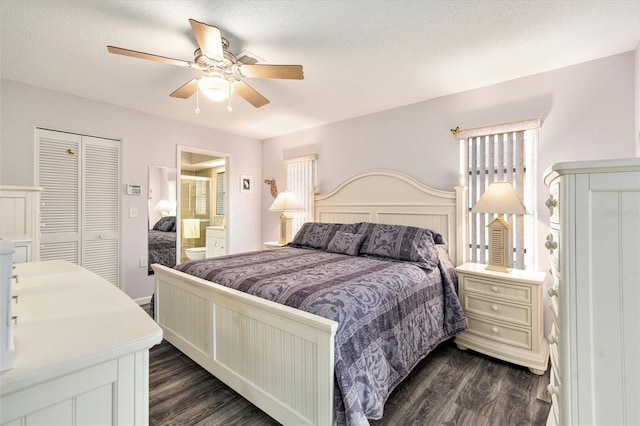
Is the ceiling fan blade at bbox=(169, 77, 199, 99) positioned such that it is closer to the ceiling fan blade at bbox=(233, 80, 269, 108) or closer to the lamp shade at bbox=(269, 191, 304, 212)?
the ceiling fan blade at bbox=(233, 80, 269, 108)

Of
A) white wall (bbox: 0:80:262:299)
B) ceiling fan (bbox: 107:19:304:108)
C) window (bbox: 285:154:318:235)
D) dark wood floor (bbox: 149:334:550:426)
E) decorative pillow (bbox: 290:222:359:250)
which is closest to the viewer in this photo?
dark wood floor (bbox: 149:334:550:426)

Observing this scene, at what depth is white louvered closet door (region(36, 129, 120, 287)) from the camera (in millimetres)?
3100

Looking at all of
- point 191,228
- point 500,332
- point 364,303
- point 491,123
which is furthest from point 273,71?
point 191,228

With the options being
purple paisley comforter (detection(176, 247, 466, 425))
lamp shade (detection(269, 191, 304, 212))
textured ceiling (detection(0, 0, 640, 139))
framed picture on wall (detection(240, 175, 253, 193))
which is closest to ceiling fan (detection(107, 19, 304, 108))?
textured ceiling (detection(0, 0, 640, 139))

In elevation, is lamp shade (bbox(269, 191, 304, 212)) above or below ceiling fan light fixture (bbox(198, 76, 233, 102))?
below

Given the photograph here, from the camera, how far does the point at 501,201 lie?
8.07ft

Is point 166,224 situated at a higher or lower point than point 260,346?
higher

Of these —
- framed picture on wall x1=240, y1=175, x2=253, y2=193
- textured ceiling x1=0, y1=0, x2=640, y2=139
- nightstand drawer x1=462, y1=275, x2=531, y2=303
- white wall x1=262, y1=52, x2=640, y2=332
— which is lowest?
nightstand drawer x1=462, y1=275, x2=531, y2=303

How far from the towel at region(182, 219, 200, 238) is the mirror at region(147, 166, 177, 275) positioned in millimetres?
1571

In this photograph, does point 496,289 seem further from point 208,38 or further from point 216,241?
point 216,241

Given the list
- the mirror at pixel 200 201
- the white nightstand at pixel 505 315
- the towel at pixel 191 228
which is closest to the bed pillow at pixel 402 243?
the white nightstand at pixel 505 315

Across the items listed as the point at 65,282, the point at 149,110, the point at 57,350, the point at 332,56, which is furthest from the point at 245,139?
the point at 57,350

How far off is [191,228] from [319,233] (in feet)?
10.8

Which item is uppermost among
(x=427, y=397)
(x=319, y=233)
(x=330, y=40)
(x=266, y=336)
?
(x=330, y=40)
